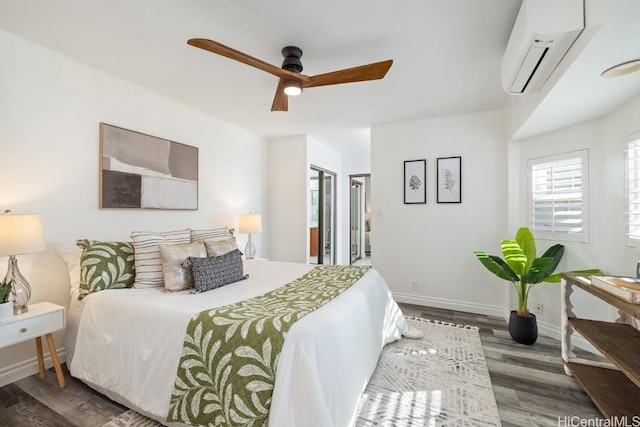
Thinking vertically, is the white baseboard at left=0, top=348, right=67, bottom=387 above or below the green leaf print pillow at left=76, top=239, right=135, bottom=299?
below

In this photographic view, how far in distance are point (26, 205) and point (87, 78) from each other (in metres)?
1.18

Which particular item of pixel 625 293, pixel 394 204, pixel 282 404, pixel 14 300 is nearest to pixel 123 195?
pixel 14 300

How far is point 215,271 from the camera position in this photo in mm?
2309

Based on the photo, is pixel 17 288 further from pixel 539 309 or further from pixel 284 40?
pixel 539 309

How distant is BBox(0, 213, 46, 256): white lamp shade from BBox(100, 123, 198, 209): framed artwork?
73 cm

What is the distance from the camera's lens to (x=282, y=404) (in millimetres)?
1272

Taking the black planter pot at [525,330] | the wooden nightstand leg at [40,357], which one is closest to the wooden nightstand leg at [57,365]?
the wooden nightstand leg at [40,357]

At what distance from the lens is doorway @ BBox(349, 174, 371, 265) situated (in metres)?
6.50

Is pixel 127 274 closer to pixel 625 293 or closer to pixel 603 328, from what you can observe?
pixel 625 293

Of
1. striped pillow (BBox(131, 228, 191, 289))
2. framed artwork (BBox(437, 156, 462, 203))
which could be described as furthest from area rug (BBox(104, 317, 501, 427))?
framed artwork (BBox(437, 156, 462, 203))

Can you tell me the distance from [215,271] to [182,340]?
30.7 inches

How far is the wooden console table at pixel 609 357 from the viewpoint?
1.52 m

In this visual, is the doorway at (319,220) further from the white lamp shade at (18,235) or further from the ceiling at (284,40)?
the white lamp shade at (18,235)

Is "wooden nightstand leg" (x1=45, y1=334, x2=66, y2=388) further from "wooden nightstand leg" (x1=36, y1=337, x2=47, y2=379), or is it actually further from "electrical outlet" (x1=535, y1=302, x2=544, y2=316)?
"electrical outlet" (x1=535, y1=302, x2=544, y2=316)
